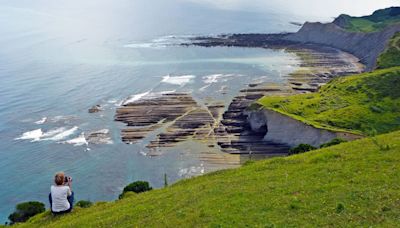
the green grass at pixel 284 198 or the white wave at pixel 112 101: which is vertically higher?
the green grass at pixel 284 198

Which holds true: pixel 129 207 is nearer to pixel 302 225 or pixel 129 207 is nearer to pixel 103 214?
pixel 103 214

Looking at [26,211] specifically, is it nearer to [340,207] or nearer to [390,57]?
[340,207]

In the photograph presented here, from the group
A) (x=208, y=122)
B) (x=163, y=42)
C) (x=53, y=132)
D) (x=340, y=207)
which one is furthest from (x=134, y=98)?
(x=340, y=207)

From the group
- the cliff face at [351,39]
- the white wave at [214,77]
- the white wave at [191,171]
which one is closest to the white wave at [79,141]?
the white wave at [191,171]

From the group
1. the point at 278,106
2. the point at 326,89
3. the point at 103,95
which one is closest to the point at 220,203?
the point at 278,106

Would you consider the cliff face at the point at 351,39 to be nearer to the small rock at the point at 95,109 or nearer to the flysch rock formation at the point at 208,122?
the flysch rock formation at the point at 208,122

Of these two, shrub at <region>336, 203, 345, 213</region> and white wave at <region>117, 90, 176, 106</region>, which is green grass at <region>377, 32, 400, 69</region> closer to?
white wave at <region>117, 90, 176, 106</region>

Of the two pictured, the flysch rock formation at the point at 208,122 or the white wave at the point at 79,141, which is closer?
the flysch rock formation at the point at 208,122
